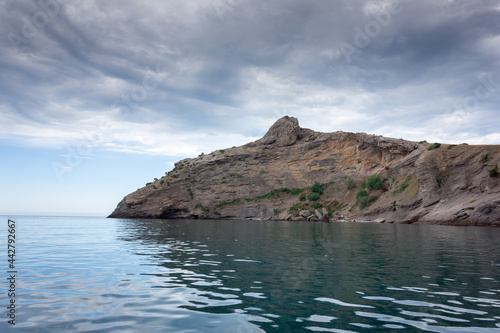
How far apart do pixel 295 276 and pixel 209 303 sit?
480 cm

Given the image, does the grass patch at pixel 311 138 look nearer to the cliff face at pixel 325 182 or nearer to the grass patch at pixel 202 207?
the cliff face at pixel 325 182

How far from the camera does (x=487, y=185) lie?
194 ft

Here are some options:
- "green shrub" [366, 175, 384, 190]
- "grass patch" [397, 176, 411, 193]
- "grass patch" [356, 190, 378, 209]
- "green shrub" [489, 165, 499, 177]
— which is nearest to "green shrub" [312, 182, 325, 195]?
"grass patch" [356, 190, 378, 209]

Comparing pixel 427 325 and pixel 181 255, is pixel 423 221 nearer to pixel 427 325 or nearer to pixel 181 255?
pixel 181 255

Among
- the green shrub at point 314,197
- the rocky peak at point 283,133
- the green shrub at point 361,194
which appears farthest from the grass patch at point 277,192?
the green shrub at point 361,194

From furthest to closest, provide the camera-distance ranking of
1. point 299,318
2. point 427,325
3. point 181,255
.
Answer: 1. point 181,255
2. point 299,318
3. point 427,325

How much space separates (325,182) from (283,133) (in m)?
30.0

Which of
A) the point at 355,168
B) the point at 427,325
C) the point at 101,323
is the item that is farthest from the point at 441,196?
the point at 101,323

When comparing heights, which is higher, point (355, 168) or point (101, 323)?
point (355, 168)

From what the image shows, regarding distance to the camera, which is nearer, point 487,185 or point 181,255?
point 181,255

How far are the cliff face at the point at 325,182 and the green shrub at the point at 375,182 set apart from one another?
39cm

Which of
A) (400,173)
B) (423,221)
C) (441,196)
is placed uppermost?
(400,173)

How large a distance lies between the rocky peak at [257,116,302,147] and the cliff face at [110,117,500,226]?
0.41 m

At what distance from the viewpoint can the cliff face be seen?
6650 centimetres
